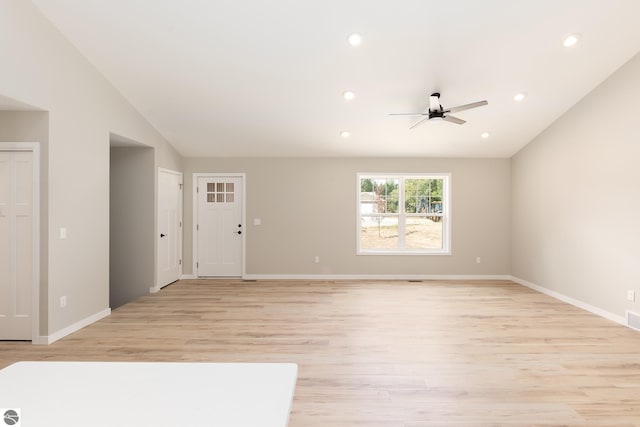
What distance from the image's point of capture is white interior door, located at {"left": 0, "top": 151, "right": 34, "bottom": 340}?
362cm

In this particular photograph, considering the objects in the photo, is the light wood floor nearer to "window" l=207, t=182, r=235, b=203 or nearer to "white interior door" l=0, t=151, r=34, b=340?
"white interior door" l=0, t=151, r=34, b=340

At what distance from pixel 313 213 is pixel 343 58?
338cm

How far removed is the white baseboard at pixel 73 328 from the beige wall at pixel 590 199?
6201 mm

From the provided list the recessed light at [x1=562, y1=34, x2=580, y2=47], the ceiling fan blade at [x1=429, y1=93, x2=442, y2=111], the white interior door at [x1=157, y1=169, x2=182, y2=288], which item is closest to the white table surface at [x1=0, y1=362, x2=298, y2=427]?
the ceiling fan blade at [x1=429, y1=93, x2=442, y2=111]

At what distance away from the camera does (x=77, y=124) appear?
158 inches

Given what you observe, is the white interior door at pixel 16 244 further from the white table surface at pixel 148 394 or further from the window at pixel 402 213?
the window at pixel 402 213

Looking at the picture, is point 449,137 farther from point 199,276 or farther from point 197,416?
point 197,416

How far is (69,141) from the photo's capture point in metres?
3.91

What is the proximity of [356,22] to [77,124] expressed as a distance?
321 centimetres

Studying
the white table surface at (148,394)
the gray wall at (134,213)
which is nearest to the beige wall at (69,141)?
the gray wall at (134,213)

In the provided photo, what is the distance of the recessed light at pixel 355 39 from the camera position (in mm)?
3684

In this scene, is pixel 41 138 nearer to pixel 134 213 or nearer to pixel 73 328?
pixel 73 328

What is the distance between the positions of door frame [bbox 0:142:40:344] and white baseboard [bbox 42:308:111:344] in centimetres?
2

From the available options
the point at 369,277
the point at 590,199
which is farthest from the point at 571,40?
the point at 369,277
